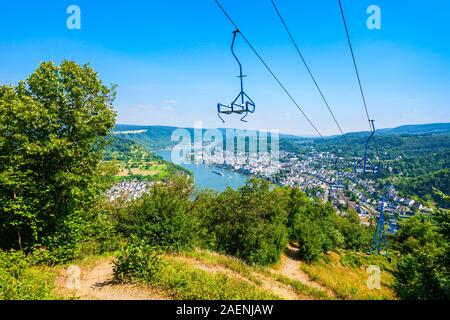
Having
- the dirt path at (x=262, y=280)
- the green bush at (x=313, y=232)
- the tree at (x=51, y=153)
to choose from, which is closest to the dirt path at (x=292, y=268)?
the green bush at (x=313, y=232)

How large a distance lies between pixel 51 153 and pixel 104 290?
5662mm

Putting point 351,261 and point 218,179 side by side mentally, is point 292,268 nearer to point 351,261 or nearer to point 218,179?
point 351,261

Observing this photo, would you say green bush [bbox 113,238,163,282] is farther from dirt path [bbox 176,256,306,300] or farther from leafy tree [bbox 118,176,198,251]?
→ leafy tree [bbox 118,176,198,251]

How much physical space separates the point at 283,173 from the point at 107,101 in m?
Result: 101

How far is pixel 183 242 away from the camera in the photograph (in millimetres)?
13703

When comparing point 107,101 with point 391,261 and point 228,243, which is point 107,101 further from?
point 391,261

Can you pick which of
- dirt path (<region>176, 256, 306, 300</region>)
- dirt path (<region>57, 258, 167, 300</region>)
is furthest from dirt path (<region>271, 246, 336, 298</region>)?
dirt path (<region>57, 258, 167, 300</region>)

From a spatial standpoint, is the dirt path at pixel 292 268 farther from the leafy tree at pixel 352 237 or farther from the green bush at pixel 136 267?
the leafy tree at pixel 352 237

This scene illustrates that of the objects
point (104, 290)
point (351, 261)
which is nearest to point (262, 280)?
point (104, 290)

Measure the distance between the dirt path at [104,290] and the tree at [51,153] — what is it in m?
2.66

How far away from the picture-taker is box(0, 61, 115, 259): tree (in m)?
9.46

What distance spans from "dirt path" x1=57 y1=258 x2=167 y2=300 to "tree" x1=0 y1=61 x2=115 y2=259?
2.66 m
